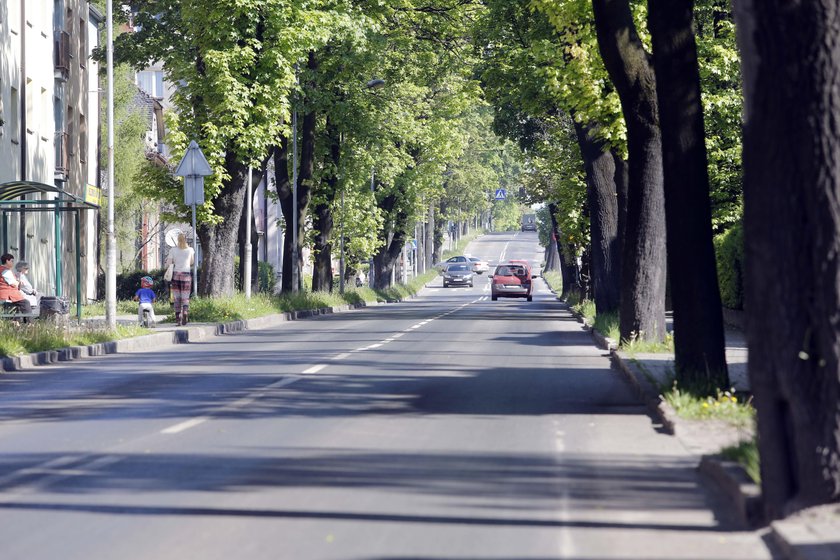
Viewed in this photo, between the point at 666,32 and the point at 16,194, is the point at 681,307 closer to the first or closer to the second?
the point at 666,32

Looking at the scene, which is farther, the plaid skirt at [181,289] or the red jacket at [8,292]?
the plaid skirt at [181,289]

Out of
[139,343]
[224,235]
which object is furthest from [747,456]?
[224,235]

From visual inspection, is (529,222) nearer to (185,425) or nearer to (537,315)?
(537,315)

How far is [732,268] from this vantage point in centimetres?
2878

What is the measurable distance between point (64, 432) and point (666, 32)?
259 inches

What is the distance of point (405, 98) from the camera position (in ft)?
191

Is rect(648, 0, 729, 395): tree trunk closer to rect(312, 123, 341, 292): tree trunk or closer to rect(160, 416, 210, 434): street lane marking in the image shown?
rect(160, 416, 210, 434): street lane marking

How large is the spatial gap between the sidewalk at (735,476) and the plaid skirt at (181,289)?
1397 centimetres

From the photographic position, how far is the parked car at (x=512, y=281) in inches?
2549

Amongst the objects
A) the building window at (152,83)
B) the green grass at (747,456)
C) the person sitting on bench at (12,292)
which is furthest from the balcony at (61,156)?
the building window at (152,83)

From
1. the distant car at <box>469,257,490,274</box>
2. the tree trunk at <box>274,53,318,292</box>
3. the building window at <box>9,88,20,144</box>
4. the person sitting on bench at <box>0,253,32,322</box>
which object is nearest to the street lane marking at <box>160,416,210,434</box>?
the person sitting on bench at <box>0,253,32,322</box>

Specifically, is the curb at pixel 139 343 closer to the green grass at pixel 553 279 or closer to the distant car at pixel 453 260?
the green grass at pixel 553 279

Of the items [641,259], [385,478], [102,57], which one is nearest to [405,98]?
[102,57]

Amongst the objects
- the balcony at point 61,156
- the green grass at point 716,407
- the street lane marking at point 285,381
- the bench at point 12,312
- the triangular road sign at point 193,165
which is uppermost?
the balcony at point 61,156
